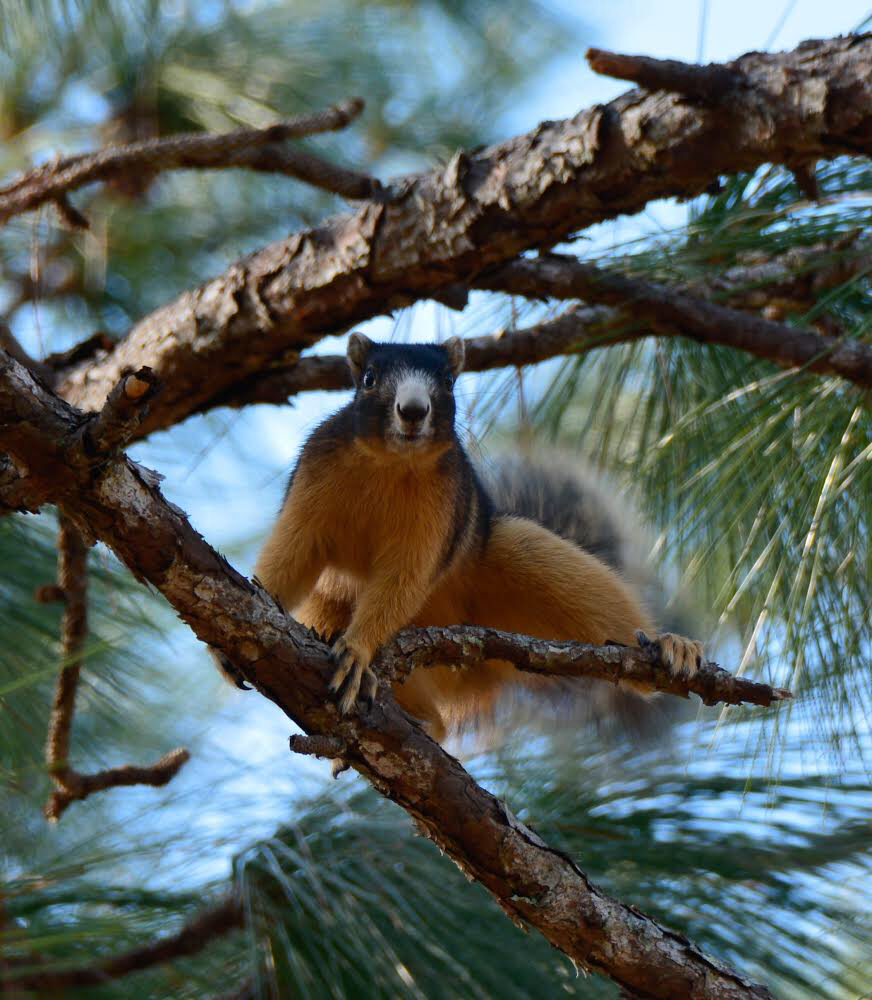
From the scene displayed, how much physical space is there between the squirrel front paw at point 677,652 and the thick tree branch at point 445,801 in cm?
35

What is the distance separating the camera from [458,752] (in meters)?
2.52

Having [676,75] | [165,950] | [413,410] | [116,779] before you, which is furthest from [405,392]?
[165,950]

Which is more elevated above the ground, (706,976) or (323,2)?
(323,2)

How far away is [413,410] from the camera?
189 centimetres

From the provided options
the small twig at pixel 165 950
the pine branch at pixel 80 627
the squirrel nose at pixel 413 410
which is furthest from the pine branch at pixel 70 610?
the squirrel nose at pixel 413 410

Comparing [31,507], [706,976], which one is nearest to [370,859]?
[706,976]

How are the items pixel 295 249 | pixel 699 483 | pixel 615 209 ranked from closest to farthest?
pixel 615 209 < pixel 699 483 < pixel 295 249

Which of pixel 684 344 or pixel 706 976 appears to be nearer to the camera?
pixel 706 976

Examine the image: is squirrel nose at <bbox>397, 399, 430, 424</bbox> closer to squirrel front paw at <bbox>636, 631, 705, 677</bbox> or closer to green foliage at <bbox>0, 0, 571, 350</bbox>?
squirrel front paw at <bbox>636, 631, 705, 677</bbox>

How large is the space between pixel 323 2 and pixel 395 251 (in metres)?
1.70

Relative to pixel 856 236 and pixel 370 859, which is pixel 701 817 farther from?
pixel 856 236

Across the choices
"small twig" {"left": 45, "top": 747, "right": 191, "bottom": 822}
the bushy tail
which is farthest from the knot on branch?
the bushy tail

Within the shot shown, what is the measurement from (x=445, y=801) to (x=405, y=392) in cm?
68

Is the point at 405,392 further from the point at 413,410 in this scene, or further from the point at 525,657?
the point at 525,657
